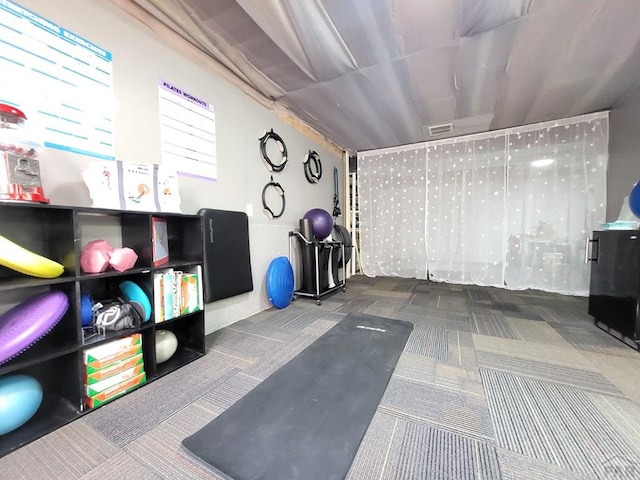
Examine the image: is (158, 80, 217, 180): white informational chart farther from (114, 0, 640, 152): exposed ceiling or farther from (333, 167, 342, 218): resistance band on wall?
(333, 167, 342, 218): resistance band on wall

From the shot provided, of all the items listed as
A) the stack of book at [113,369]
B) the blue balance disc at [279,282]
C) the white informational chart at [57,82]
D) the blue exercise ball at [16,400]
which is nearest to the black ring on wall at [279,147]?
the blue balance disc at [279,282]

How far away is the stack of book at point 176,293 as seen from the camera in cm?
153

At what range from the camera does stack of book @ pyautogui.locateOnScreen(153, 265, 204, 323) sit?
153cm

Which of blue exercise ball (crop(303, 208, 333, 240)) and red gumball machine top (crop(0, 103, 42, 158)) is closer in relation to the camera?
red gumball machine top (crop(0, 103, 42, 158))

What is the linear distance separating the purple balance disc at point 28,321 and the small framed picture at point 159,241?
453 millimetres

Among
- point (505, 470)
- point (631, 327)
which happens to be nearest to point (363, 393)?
point (505, 470)

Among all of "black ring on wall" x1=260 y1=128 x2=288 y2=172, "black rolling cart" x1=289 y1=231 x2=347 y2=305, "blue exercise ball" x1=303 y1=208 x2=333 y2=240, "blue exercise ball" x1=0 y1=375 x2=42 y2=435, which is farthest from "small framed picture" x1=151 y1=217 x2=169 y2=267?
"blue exercise ball" x1=303 y1=208 x2=333 y2=240

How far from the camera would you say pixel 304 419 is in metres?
1.18

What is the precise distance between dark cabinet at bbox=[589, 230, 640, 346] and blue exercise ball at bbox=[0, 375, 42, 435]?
3.74 meters

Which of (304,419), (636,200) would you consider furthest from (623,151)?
(304,419)

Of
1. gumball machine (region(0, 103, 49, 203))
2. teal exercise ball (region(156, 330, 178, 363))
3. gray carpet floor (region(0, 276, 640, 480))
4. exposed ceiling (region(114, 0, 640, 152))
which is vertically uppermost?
exposed ceiling (region(114, 0, 640, 152))

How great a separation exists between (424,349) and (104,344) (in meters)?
2.06

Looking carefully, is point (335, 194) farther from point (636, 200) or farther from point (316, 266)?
point (636, 200)

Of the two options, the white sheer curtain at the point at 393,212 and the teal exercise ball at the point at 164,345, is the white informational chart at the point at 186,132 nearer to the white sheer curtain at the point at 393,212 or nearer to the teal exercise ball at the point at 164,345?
the teal exercise ball at the point at 164,345
